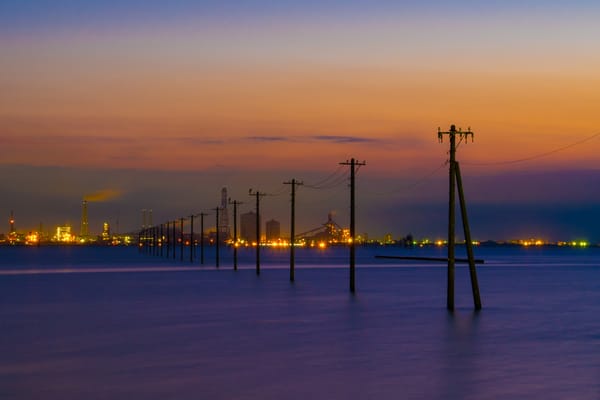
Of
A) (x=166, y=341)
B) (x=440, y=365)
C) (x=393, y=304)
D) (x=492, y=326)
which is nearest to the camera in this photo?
(x=440, y=365)

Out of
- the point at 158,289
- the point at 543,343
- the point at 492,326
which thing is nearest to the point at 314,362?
the point at 543,343

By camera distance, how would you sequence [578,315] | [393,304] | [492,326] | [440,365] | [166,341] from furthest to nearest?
1. [393,304]
2. [578,315]
3. [492,326]
4. [166,341]
5. [440,365]

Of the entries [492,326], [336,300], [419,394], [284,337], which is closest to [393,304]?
[336,300]

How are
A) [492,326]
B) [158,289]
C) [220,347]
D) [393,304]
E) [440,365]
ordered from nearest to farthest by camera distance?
1. [440,365]
2. [220,347]
3. [492,326]
4. [393,304]
5. [158,289]

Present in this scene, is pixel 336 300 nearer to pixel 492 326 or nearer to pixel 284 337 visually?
pixel 492 326

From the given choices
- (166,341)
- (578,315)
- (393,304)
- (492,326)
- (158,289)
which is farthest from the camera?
(158,289)

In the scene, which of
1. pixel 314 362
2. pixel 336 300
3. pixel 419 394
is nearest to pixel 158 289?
pixel 336 300

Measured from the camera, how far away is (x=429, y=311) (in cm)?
4631

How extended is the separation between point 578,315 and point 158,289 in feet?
112

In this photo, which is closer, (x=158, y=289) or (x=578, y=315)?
(x=578, y=315)

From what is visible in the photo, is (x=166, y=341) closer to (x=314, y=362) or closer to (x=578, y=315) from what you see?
(x=314, y=362)

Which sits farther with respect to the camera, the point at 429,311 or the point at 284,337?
the point at 429,311

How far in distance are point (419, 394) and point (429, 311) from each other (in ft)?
85.2

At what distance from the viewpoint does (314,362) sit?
2570cm
